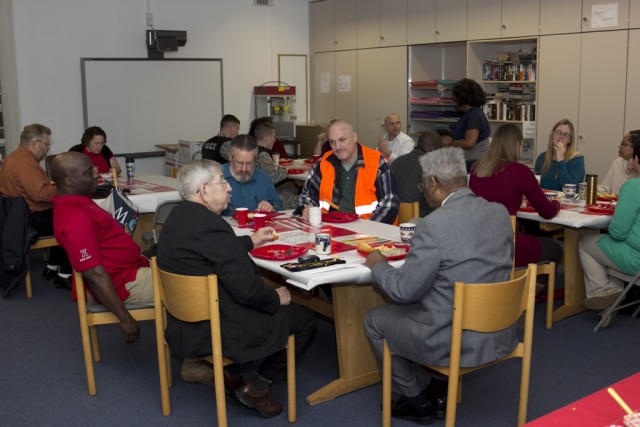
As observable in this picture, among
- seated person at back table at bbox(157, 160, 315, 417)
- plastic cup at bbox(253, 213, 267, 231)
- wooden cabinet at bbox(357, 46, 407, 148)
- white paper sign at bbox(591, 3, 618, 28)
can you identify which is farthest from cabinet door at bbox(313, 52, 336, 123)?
seated person at back table at bbox(157, 160, 315, 417)

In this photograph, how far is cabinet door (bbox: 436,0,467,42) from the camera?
788 cm

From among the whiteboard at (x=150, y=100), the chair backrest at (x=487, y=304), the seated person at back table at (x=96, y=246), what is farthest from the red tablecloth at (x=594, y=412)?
the whiteboard at (x=150, y=100)

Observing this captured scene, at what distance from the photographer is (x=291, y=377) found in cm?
322

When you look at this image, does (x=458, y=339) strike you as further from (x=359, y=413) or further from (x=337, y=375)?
(x=337, y=375)

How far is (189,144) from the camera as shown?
8.06 m

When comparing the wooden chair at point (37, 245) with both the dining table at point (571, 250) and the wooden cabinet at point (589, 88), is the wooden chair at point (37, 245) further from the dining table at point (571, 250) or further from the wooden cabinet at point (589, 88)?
the wooden cabinet at point (589, 88)

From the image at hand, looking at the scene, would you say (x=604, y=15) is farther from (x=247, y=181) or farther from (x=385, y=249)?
(x=385, y=249)

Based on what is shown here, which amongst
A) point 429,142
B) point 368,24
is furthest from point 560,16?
point 368,24

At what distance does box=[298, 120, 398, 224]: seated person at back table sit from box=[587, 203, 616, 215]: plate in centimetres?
133

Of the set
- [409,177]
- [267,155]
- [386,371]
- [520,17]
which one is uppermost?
[520,17]

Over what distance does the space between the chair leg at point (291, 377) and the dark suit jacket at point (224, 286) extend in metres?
0.13

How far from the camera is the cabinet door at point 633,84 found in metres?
6.36

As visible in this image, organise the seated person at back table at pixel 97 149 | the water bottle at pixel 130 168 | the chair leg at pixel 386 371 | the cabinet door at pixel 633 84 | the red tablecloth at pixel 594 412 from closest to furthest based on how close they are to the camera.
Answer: the red tablecloth at pixel 594 412 → the chair leg at pixel 386 371 → the water bottle at pixel 130 168 → the cabinet door at pixel 633 84 → the seated person at back table at pixel 97 149

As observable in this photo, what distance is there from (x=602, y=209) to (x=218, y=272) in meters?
2.81
